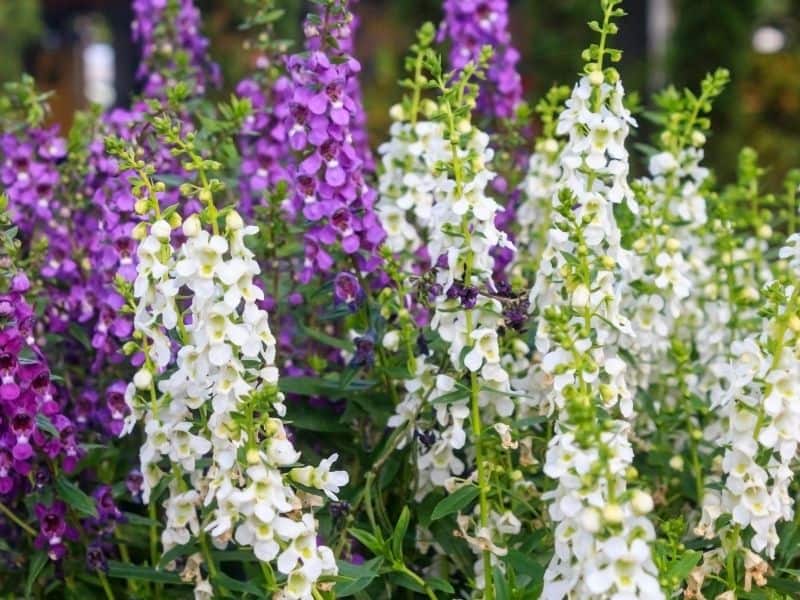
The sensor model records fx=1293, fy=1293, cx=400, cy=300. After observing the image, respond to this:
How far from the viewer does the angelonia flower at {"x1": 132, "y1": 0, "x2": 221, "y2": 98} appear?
2938mm

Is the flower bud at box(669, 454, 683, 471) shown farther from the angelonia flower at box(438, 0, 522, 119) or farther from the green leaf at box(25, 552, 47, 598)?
the green leaf at box(25, 552, 47, 598)

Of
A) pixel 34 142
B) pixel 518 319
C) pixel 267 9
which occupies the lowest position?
pixel 518 319

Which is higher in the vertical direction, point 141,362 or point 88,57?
point 88,57

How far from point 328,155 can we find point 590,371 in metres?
0.70

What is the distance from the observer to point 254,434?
63.1 inches

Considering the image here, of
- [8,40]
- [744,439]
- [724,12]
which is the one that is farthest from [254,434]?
[8,40]

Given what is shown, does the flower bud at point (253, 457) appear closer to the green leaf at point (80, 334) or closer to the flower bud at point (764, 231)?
the green leaf at point (80, 334)

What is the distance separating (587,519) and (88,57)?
553 inches

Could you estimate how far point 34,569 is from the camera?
203cm

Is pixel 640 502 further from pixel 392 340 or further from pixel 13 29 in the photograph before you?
pixel 13 29

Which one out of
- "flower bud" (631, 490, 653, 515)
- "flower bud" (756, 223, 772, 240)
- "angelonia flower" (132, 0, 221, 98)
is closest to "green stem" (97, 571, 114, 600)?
"flower bud" (631, 490, 653, 515)

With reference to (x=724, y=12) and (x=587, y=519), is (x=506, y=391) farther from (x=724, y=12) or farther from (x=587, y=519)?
(x=724, y=12)

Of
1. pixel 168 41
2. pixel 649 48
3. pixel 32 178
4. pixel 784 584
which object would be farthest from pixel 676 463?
pixel 649 48

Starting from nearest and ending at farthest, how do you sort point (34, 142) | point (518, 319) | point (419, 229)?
point (518, 319) → point (34, 142) → point (419, 229)
